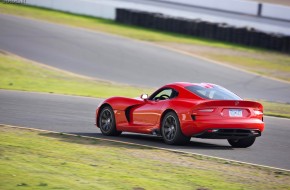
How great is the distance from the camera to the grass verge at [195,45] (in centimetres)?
3438

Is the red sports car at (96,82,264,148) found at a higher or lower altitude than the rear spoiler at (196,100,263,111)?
lower

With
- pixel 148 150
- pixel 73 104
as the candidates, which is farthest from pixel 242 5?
pixel 148 150

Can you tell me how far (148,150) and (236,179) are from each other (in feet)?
8.63

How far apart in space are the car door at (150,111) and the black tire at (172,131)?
0.24m

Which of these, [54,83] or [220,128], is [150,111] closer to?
[220,128]

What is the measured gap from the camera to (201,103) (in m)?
13.3

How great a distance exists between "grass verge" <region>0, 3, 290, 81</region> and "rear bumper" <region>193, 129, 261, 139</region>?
18618 millimetres

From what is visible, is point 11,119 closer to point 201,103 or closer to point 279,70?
point 201,103

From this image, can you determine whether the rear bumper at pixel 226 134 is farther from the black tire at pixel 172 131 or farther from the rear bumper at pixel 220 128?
the black tire at pixel 172 131

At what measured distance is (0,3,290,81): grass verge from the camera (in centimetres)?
3438

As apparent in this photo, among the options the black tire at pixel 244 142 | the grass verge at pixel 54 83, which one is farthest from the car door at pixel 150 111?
the grass verge at pixel 54 83

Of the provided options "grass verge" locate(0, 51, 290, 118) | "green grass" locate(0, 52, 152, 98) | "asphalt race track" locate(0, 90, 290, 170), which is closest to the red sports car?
"asphalt race track" locate(0, 90, 290, 170)

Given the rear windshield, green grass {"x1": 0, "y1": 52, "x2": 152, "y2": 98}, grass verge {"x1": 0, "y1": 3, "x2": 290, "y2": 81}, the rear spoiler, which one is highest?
grass verge {"x1": 0, "y1": 3, "x2": 290, "y2": 81}

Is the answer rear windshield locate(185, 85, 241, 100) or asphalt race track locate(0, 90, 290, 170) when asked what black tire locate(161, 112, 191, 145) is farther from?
rear windshield locate(185, 85, 241, 100)
